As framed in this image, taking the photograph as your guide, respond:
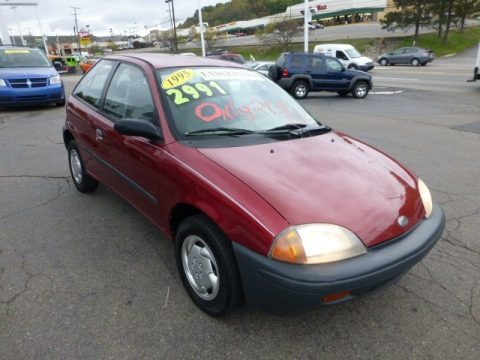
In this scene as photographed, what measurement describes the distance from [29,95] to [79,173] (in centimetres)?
716

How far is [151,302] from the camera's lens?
106 inches

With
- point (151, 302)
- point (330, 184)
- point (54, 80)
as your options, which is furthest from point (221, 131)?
point (54, 80)

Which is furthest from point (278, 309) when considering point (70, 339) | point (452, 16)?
point (452, 16)

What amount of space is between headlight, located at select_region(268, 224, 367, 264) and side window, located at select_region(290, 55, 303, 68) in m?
13.3

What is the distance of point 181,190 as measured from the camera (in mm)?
2506

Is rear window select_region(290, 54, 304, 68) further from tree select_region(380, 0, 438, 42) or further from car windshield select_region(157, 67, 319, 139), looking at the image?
tree select_region(380, 0, 438, 42)

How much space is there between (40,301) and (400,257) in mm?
2373

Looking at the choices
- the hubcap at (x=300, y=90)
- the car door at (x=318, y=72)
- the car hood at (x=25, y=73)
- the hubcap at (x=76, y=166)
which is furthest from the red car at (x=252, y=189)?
the car door at (x=318, y=72)

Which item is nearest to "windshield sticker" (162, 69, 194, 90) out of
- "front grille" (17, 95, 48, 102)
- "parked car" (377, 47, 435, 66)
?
"front grille" (17, 95, 48, 102)

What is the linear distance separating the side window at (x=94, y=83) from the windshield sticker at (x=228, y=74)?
1130 mm

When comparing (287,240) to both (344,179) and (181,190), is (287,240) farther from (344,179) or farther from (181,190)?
(181,190)

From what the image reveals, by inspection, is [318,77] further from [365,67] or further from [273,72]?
[365,67]

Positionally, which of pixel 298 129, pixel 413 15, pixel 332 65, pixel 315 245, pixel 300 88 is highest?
pixel 413 15

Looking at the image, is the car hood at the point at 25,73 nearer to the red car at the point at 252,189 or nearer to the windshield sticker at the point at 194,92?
the red car at the point at 252,189
